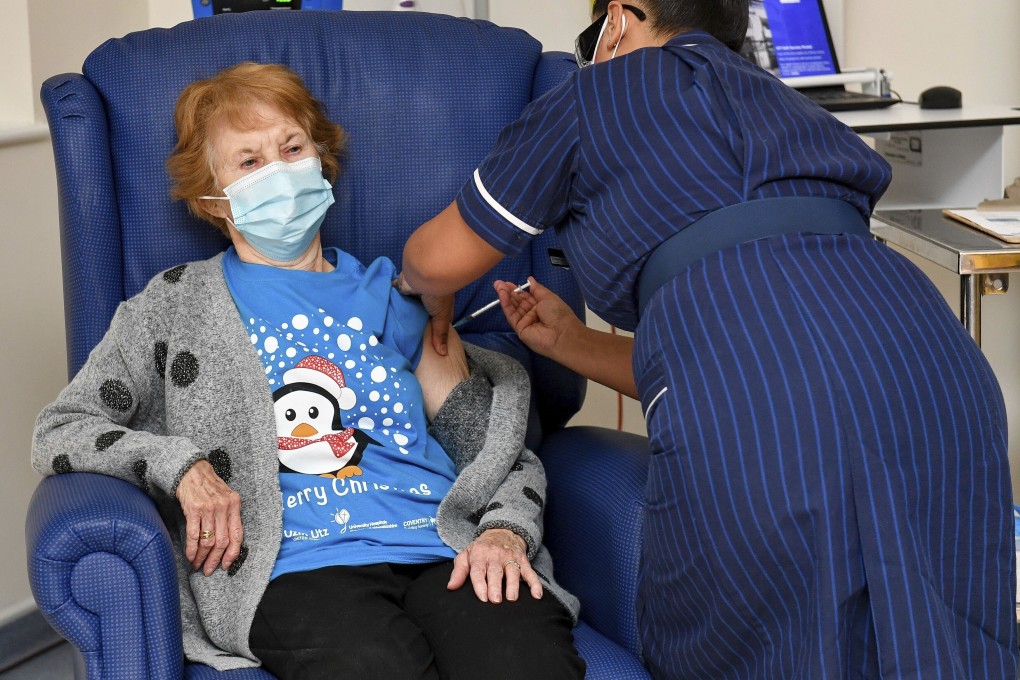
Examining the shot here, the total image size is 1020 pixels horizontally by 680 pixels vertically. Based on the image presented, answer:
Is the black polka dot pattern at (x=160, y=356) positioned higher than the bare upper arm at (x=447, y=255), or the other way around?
the bare upper arm at (x=447, y=255)

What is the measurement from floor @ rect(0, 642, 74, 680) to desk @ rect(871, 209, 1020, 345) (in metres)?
1.81

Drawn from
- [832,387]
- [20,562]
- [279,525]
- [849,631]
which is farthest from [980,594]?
[20,562]

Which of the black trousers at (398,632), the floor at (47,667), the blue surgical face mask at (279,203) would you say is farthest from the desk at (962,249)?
the floor at (47,667)

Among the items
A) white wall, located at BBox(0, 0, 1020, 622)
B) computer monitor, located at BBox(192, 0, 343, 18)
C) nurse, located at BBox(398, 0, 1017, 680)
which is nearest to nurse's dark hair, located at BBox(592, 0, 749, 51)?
nurse, located at BBox(398, 0, 1017, 680)

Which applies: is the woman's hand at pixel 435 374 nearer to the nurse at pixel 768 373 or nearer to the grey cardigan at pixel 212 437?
the grey cardigan at pixel 212 437

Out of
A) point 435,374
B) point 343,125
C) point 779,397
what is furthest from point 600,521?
point 343,125

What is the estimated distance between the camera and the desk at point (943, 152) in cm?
220

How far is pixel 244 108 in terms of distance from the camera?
163 cm

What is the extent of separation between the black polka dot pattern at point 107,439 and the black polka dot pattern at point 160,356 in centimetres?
13

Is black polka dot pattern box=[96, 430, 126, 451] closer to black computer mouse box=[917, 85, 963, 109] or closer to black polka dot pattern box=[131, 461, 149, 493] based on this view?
black polka dot pattern box=[131, 461, 149, 493]

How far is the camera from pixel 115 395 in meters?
1.50

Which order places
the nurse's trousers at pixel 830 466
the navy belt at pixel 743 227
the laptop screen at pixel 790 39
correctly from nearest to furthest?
the nurse's trousers at pixel 830 466, the navy belt at pixel 743 227, the laptop screen at pixel 790 39

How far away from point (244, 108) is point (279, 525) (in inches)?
24.1

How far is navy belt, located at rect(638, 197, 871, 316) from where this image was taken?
3.99ft
